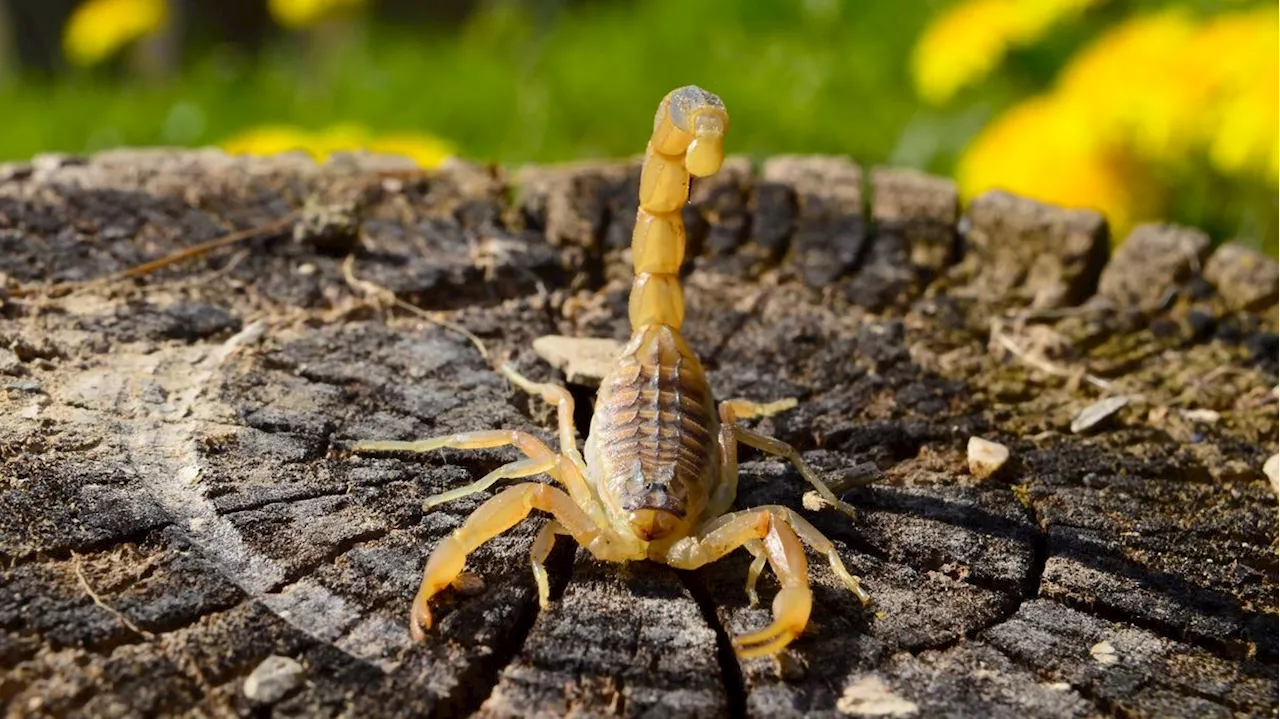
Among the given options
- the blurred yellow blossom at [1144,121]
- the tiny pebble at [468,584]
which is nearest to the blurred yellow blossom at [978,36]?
the blurred yellow blossom at [1144,121]

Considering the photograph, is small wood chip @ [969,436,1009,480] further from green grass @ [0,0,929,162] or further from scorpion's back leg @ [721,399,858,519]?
green grass @ [0,0,929,162]

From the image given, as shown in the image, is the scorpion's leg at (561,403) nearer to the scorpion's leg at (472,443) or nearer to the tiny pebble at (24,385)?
the scorpion's leg at (472,443)

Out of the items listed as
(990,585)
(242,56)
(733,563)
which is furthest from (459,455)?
(242,56)

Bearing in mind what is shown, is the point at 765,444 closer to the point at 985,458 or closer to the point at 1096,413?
the point at 985,458

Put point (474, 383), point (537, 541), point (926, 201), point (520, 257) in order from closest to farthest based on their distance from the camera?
1. point (537, 541)
2. point (474, 383)
3. point (520, 257)
4. point (926, 201)

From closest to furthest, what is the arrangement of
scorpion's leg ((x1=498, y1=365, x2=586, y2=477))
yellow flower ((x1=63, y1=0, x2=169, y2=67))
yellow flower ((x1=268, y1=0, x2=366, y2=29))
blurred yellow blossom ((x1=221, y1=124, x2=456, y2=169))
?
scorpion's leg ((x1=498, y1=365, x2=586, y2=477))
blurred yellow blossom ((x1=221, y1=124, x2=456, y2=169))
yellow flower ((x1=268, y1=0, x2=366, y2=29))
yellow flower ((x1=63, y1=0, x2=169, y2=67))

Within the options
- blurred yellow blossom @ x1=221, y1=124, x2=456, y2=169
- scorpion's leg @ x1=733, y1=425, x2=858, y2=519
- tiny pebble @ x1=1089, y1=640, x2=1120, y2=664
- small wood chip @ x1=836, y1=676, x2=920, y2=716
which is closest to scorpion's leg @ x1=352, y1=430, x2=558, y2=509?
scorpion's leg @ x1=733, y1=425, x2=858, y2=519

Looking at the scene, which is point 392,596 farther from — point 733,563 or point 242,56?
point 242,56

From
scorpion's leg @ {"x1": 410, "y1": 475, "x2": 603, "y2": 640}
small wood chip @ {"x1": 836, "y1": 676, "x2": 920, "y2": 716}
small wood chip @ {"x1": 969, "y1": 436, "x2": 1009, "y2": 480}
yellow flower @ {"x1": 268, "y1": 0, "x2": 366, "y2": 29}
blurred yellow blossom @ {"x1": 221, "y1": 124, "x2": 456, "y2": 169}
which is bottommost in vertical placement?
small wood chip @ {"x1": 836, "y1": 676, "x2": 920, "y2": 716}
